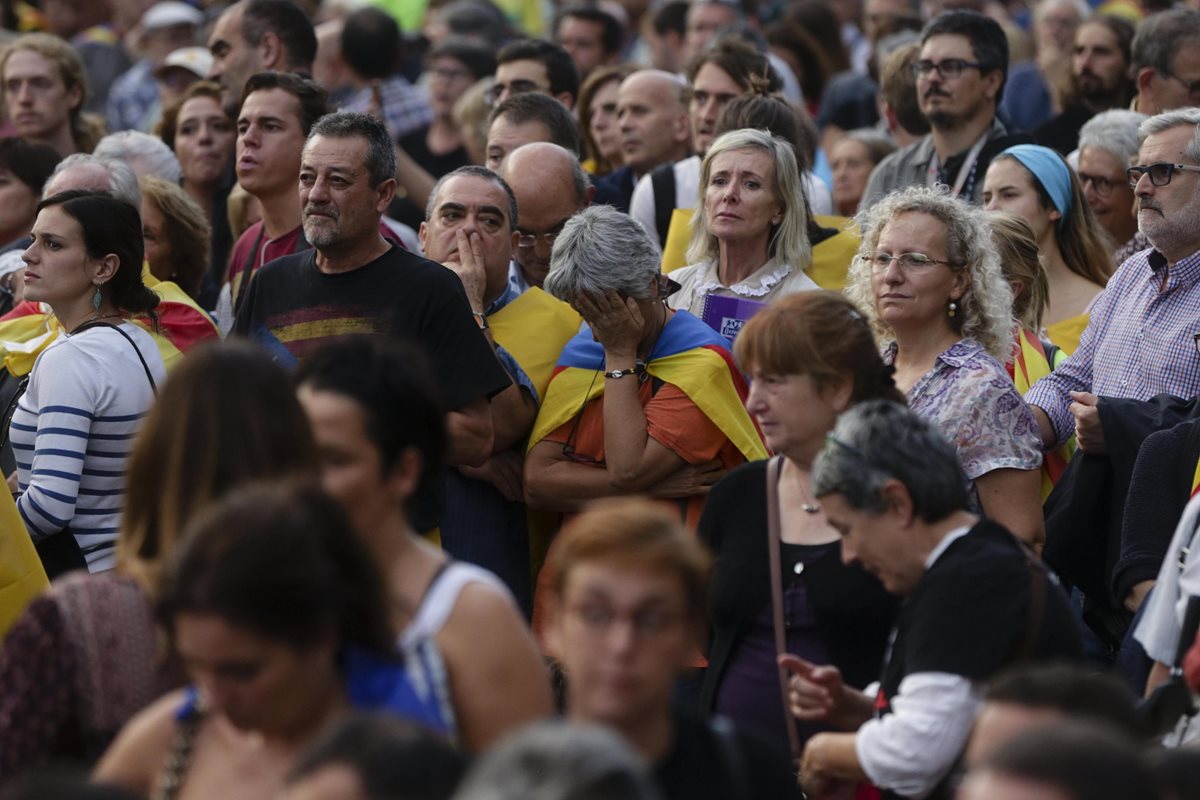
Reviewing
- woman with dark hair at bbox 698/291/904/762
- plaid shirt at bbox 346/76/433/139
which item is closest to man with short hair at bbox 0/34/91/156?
plaid shirt at bbox 346/76/433/139

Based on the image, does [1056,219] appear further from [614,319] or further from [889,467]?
[889,467]

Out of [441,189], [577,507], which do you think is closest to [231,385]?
[577,507]

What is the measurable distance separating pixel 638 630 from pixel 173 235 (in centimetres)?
430

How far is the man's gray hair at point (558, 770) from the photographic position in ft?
6.95

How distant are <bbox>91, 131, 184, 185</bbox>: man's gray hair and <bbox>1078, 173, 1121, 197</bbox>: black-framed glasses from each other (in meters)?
3.75

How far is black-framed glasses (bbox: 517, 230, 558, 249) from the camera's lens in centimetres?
648

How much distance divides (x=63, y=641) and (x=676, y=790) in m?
1.03

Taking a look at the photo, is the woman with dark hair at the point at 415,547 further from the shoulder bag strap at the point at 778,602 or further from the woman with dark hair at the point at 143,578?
the shoulder bag strap at the point at 778,602

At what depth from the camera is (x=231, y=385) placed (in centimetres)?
301

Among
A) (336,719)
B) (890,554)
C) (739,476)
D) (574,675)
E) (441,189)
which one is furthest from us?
(441,189)

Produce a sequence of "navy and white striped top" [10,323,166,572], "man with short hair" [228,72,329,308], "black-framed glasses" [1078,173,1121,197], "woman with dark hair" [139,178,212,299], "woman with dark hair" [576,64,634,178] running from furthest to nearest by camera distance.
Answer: "woman with dark hair" [576,64,634,178]
"black-framed glasses" [1078,173,1121,197]
"woman with dark hair" [139,178,212,299]
"man with short hair" [228,72,329,308]
"navy and white striped top" [10,323,166,572]

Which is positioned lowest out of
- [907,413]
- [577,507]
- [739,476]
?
[577,507]

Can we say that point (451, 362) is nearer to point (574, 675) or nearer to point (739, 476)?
point (739, 476)

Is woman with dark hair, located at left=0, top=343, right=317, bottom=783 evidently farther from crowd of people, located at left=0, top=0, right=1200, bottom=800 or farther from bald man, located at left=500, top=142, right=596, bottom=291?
bald man, located at left=500, top=142, right=596, bottom=291
